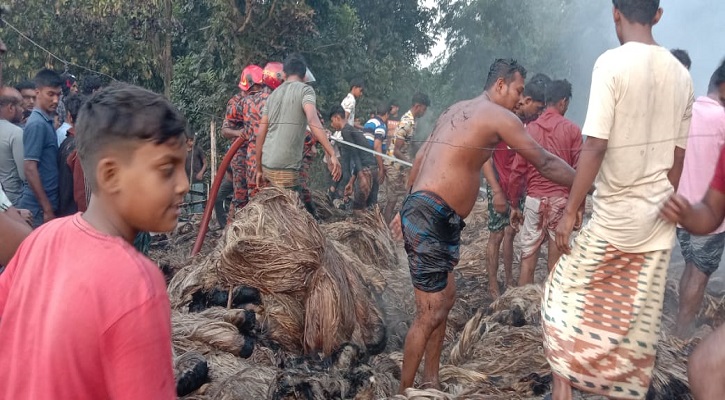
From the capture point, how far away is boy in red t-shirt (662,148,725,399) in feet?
7.54

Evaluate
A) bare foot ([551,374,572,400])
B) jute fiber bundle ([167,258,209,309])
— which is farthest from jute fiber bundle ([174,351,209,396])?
bare foot ([551,374,572,400])

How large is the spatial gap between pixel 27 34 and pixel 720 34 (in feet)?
54.0

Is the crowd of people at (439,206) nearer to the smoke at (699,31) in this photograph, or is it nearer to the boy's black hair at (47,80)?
the boy's black hair at (47,80)

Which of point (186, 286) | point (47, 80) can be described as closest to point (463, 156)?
point (186, 286)

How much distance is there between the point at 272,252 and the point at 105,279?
366 cm

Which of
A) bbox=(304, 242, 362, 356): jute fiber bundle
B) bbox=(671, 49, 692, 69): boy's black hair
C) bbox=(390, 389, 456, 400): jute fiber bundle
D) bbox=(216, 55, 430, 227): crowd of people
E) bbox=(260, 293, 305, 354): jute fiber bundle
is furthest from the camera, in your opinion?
bbox=(216, 55, 430, 227): crowd of people

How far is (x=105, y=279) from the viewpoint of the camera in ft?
4.65

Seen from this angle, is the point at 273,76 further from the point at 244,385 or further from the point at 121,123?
the point at 121,123

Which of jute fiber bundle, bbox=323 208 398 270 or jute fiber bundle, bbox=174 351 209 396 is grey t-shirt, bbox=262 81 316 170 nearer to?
jute fiber bundle, bbox=323 208 398 270

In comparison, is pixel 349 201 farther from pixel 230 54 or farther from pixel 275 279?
pixel 275 279

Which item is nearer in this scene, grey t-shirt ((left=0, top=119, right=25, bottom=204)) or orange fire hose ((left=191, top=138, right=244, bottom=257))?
grey t-shirt ((left=0, top=119, right=25, bottom=204))

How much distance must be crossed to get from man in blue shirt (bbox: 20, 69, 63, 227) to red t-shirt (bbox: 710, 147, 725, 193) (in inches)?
176

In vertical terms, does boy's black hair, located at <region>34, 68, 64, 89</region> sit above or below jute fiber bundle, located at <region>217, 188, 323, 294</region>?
above

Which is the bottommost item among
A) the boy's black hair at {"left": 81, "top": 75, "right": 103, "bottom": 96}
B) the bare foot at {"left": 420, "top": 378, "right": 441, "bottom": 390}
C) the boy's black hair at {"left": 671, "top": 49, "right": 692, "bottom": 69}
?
the bare foot at {"left": 420, "top": 378, "right": 441, "bottom": 390}
